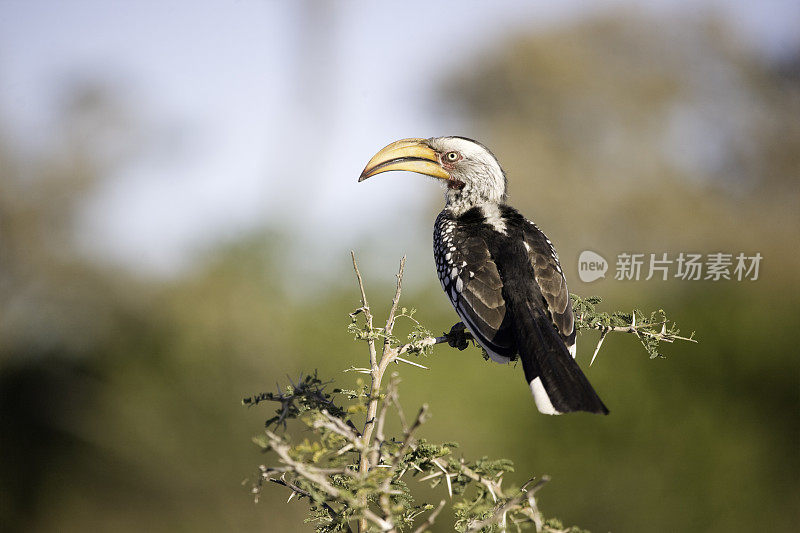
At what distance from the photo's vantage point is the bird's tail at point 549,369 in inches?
110

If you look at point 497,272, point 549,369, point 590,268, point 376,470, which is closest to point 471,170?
point 497,272

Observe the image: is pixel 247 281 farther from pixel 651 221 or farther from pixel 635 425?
pixel 651 221

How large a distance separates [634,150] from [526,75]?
5.78 m

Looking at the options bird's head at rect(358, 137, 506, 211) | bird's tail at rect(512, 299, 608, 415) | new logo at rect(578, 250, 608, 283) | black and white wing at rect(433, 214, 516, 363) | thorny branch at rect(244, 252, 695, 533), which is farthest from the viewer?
new logo at rect(578, 250, 608, 283)

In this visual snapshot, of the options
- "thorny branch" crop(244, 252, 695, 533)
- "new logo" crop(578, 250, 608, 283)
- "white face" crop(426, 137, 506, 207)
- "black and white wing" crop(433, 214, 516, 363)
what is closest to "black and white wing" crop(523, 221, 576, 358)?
"black and white wing" crop(433, 214, 516, 363)

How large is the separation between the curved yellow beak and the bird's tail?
5.11 feet

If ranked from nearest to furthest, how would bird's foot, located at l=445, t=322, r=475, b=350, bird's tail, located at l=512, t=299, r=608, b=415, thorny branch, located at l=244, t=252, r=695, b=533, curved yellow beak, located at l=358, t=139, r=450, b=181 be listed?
thorny branch, located at l=244, t=252, r=695, b=533
bird's tail, located at l=512, t=299, r=608, b=415
bird's foot, located at l=445, t=322, r=475, b=350
curved yellow beak, located at l=358, t=139, r=450, b=181

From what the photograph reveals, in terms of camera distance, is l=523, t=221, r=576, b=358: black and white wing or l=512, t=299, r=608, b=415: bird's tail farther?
l=523, t=221, r=576, b=358: black and white wing

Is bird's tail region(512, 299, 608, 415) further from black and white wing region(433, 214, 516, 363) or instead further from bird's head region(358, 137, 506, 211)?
bird's head region(358, 137, 506, 211)

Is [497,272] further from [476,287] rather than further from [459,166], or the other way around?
[459,166]

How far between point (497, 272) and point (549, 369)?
2.91ft

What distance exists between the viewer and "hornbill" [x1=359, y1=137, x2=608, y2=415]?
2.99 m

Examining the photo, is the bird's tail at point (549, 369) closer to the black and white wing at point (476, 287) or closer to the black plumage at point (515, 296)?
the black plumage at point (515, 296)

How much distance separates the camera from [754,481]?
33.2 ft
